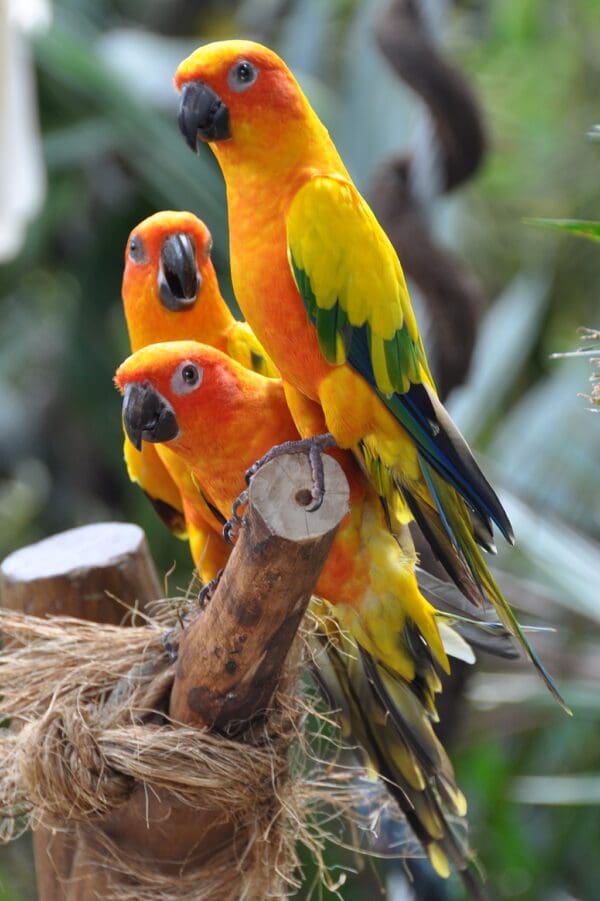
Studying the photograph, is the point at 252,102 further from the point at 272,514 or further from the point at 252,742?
the point at 252,742

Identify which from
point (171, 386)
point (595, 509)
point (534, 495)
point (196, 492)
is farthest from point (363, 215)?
point (595, 509)

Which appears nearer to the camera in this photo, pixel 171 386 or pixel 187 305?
pixel 171 386

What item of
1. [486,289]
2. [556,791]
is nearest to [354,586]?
[556,791]

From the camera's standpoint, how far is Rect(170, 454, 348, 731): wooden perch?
1263 millimetres

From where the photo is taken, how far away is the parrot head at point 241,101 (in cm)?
137

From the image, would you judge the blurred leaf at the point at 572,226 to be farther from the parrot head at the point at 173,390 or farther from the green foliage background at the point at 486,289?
the green foliage background at the point at 486,289

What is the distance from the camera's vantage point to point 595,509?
2799 millimetres

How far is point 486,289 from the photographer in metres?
4.79

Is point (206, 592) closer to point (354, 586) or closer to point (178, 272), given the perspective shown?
point (354, 586)

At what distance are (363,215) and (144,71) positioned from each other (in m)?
2.77

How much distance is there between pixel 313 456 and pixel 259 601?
0.18 m

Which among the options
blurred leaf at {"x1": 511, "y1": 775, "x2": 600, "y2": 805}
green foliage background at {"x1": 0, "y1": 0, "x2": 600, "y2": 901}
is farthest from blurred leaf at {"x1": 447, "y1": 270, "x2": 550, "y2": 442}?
blurred leaf at {"x1": 511, "y1": 775, "x2": 600, "y2": 805}

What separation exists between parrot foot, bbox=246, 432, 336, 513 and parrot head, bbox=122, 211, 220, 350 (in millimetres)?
319

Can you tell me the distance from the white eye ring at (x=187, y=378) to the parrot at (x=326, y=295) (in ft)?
0.29
